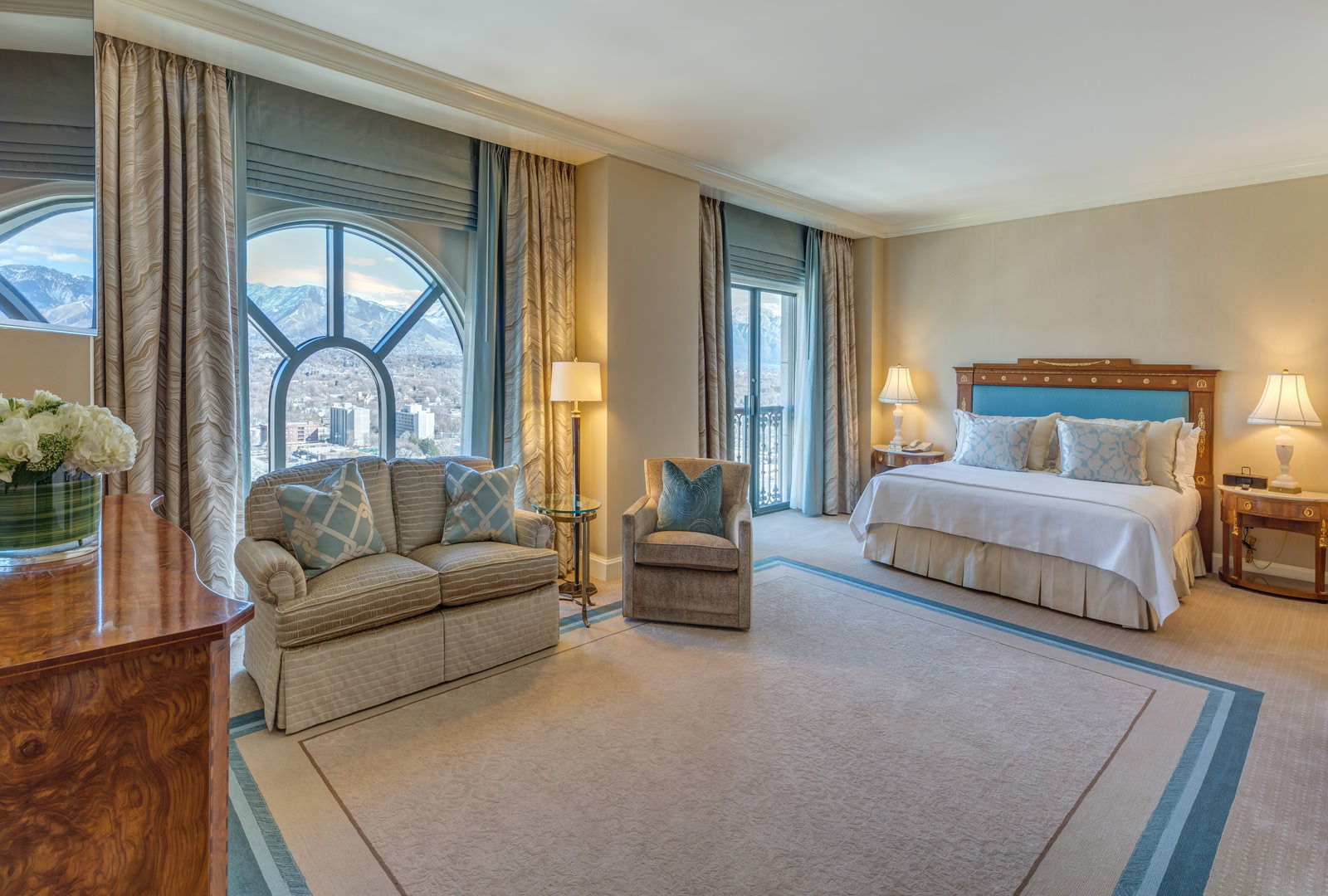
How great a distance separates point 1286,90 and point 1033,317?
244cm

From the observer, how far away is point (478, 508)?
3.42 meters

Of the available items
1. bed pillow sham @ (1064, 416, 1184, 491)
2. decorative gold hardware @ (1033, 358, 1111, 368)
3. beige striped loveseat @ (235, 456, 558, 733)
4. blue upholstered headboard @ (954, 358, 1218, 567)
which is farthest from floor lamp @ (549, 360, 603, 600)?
decorative gold hardware @ (1033, 358, 1111, 368)

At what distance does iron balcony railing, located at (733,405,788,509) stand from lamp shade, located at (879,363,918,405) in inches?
37.8

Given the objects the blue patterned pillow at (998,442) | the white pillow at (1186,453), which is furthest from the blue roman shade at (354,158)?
the white pillow at (1186,453)

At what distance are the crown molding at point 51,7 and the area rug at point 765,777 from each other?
8.08 ft

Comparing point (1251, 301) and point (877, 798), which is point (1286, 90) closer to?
point (1251, 301)

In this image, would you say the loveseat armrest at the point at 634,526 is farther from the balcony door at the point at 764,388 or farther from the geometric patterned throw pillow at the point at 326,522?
the balcony door at the point at 764,388

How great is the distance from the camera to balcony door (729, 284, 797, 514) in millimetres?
6223

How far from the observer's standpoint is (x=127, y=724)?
104 centimetres

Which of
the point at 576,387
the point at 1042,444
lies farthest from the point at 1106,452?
the point at 576,387

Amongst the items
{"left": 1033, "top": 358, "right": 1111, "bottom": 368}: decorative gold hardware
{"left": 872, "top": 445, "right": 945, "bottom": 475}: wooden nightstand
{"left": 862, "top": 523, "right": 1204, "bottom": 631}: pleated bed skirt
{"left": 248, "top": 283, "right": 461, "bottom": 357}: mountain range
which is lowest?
{"left": 862, "top": 523, "right": 1204, "bottom": 631}: pleated bed skirt

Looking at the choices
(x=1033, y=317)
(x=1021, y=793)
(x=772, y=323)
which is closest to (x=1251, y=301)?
(x=1033, y=317)

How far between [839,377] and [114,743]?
20.4 feet

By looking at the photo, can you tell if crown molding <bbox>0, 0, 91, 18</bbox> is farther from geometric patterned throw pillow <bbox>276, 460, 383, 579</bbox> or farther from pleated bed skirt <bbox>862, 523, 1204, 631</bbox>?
pleated bed skirt <bbox>862, 523, 1204, 631</bbox>
